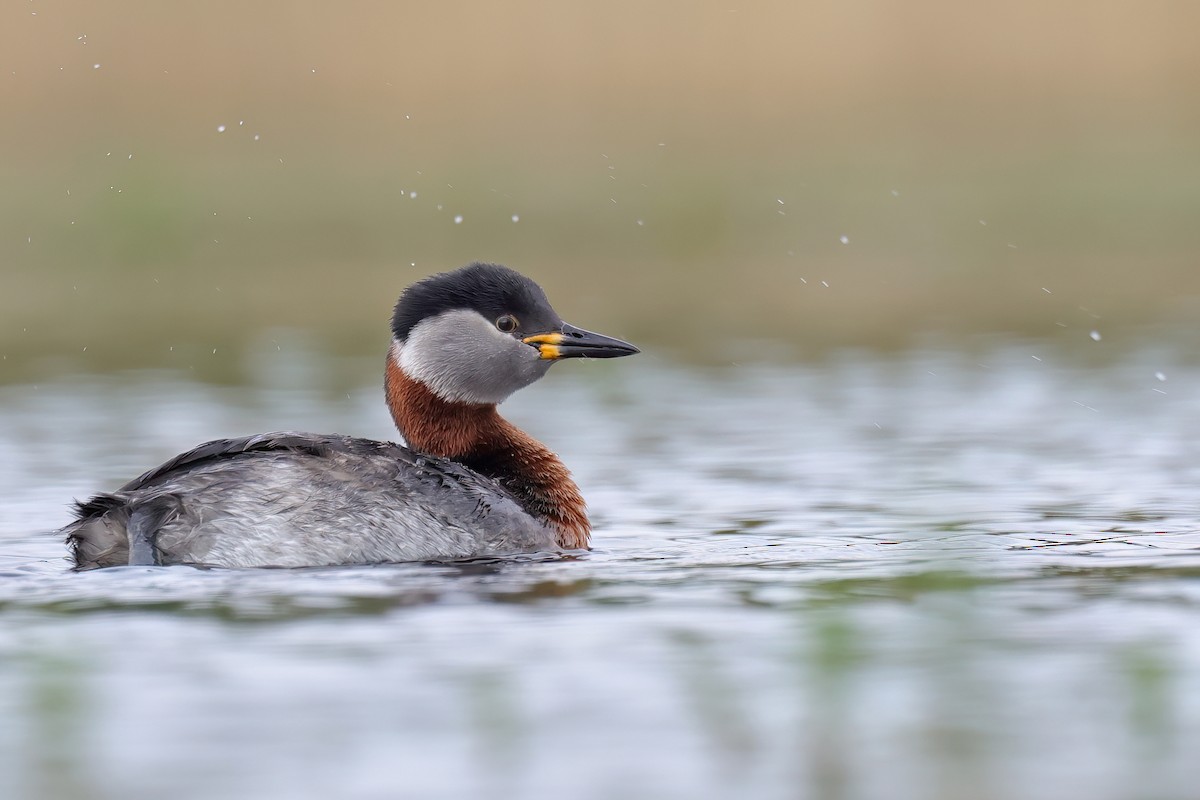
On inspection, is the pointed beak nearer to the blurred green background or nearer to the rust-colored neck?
the rust-colored neck

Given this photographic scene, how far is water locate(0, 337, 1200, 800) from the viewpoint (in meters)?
5.09

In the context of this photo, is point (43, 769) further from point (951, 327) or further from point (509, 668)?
point (951, 327)

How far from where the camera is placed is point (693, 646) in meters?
6.32

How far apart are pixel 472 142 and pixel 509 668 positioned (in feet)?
62.3

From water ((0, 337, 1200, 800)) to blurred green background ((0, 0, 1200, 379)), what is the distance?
10.3 m

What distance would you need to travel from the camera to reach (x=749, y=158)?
81.1 feet

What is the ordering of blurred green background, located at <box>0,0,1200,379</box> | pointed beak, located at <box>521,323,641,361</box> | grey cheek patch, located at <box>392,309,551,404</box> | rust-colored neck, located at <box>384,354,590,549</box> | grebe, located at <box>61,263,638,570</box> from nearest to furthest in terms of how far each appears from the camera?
1. grebe, located at <box>61,263,638,570</box>
2. rust-colored neck, located at <box>384,354,590,549</box>
3. grey cheek patch, located at <box>392,309,551,404</box>
4. pointed beak, located at <box>521,323,641,361</box>
5. blurred green background, located at <box>0,0,1200,379</box>

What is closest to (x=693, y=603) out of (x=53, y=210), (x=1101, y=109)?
(x=53, y=210)

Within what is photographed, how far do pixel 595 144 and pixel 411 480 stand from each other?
56.0ft

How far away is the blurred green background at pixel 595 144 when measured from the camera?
22141 mm

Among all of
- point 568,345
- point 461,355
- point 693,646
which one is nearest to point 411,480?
point 461,355

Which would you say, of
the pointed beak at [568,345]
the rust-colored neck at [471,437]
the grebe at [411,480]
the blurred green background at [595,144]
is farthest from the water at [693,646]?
the blurred green background at [595,144]

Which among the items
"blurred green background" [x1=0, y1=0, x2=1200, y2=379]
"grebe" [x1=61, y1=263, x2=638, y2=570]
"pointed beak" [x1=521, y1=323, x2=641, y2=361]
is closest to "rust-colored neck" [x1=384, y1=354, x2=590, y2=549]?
"grebe" [x1=61, y1=263, x2=638, y2=570]

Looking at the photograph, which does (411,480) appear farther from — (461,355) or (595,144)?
(595,144)
